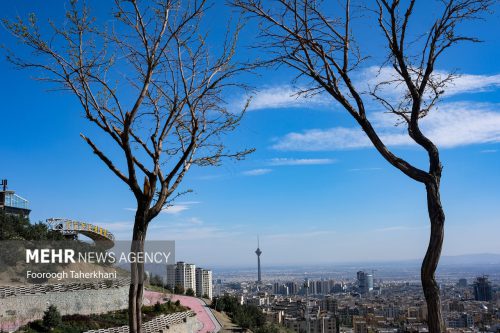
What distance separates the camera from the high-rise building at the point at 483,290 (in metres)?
72.2

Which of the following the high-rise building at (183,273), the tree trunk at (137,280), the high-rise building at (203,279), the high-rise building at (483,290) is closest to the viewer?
the tree trunk at (137,280)

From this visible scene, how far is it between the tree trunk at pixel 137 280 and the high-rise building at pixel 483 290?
76.0 m

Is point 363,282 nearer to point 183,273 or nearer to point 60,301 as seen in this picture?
point 183,273

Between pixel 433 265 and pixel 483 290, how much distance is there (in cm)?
7995

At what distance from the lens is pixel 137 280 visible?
4.15 meters

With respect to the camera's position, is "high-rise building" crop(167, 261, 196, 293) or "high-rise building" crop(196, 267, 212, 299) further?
"high-rise building" crop(196, 267, 212, 299)

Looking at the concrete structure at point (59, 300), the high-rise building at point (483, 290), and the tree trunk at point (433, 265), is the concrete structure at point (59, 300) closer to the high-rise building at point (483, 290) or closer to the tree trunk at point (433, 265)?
the tree trunk at point (433, 265)

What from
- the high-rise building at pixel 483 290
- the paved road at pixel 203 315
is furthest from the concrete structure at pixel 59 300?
the high-rise building at pixel 483 290

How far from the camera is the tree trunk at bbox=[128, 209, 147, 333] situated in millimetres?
4016

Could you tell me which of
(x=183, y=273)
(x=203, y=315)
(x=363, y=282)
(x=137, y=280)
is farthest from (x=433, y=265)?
(x=363, y=282)

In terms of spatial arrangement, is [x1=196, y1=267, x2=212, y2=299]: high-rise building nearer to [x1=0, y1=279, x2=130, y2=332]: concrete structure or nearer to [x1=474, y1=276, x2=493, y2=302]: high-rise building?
[x1=474, y1=276, x2=493, y2=302]: high-rise building

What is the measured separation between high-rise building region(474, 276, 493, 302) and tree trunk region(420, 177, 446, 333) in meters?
76.3

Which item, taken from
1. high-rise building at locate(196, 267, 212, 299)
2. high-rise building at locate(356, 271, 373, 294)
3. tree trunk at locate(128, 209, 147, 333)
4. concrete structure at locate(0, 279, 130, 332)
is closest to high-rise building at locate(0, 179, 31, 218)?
concrete structure at locate(0, 279, 130, 332)

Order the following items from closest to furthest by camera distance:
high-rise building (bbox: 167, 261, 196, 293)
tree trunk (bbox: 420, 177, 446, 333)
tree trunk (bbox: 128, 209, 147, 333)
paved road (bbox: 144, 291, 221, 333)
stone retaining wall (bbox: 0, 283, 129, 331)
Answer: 1. tree trunk (bbox: 420, 177, 446, 333)
2. tree trunk (bbox: 128, 209, 147, 333)
3. stone retaining wall (bbox: 0, 283, 129, 331)
4. paved road (bbox: 144, 291, 221, 333)
5. high-rise building (bbox: 167, 261, 196, 293)
